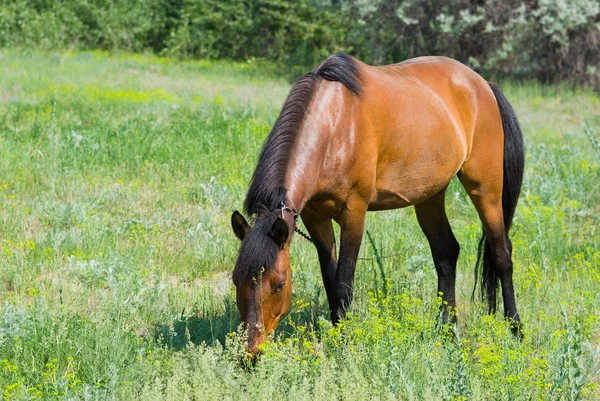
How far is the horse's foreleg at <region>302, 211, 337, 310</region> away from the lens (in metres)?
5.05

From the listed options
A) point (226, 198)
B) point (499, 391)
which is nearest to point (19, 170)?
point (226, 198)

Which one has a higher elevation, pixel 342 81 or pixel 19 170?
pixel 342 81

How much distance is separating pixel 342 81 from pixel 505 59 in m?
15.3

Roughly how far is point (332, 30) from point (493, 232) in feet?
59.0

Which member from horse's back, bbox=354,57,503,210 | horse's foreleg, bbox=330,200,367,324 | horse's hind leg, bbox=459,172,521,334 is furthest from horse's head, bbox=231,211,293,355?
horse's hind leg, bbox=459,172,521,334

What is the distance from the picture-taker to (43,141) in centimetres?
927

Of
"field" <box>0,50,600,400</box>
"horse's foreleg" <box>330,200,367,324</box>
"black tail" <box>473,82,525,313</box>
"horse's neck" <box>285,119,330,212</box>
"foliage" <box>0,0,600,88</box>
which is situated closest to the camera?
"field" <box>0,50,600,400</box>

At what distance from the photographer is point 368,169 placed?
16.0 feet

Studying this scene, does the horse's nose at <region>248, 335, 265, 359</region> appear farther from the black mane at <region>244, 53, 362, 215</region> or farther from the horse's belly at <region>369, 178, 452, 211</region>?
the horse's belly at <region>369, 178, 452, 211</region>

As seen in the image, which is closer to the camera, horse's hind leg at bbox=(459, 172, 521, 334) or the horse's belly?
the horse's belly

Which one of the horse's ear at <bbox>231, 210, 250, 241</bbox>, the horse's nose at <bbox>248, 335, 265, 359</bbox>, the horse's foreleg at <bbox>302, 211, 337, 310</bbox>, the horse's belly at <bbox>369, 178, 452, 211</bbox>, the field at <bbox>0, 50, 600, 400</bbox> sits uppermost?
the horse's ear at <bbox>231, 210, 250, 241</bbox>

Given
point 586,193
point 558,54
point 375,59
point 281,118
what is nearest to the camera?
point 281,118

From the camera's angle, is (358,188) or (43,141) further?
(43,141)

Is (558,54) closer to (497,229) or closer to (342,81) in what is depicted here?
(497,229)
